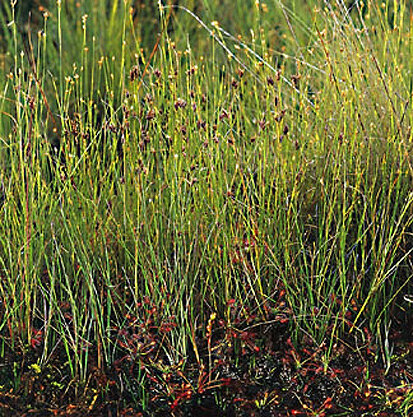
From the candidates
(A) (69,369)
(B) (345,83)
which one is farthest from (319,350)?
(B) (345,83)

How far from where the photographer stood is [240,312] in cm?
222

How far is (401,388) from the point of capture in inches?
82.5

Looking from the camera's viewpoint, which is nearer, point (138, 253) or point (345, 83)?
point (138, 253)

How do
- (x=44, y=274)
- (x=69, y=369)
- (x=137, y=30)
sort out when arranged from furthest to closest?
(x=137, y=30) < (x=44, y=274) < (x=69, y=369)

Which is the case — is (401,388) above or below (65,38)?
below

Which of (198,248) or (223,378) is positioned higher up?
(198,248)

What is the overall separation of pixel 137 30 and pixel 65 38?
459mm

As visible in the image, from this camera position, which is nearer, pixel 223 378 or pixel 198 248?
pixel 223 378

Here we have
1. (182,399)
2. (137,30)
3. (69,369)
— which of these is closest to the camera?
(182,399)

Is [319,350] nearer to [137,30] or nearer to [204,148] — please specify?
[204,148]

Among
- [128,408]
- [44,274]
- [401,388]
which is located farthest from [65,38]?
[401,388]

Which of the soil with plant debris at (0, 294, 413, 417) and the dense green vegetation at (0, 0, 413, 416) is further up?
the dense green vegetation at (0, 0, 413, 416)

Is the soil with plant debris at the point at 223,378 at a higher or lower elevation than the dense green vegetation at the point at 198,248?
lower

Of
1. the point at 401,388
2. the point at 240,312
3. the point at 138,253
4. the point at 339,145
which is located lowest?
the point at 401,388
